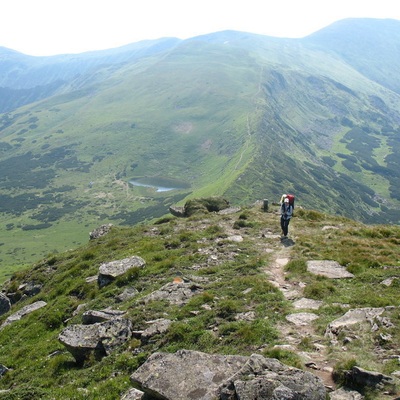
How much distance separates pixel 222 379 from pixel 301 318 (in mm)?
6168

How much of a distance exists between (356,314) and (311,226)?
20.5 meters

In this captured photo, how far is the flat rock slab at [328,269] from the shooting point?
22.2 metres

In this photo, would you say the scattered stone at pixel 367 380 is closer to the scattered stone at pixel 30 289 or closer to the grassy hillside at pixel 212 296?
the grassy hillside at pixel 212 296

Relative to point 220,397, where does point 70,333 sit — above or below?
below

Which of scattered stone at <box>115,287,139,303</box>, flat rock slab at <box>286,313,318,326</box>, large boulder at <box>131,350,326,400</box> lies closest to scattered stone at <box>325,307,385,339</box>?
flat rock slab at <box>286,313,318,326</box>

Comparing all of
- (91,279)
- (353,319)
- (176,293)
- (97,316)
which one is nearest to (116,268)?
(91,279)

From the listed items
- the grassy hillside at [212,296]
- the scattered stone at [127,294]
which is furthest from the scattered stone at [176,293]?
the scattered stone at [127,294]

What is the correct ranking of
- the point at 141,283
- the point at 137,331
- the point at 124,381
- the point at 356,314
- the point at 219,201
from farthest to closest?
the point at 219,201, the point at 141,283, the point at 137,331, the point at 356,314, the point at 124,381

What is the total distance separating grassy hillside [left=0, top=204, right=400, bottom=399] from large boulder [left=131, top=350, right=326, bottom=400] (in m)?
1.68

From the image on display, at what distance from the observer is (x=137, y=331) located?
1794 centimetres

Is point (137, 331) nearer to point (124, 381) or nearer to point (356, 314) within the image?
point (124, 381)

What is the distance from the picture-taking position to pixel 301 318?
55.2ft

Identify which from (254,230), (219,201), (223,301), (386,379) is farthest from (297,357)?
(219,201)

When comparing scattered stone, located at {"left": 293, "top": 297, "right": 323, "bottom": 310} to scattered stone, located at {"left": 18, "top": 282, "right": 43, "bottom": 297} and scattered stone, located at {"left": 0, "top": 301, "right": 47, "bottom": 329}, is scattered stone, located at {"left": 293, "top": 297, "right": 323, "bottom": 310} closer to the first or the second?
scattered stone, located at {"left": 0, "top": 301, "right": 47, "bottom": 329}
